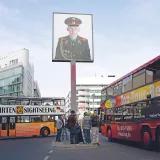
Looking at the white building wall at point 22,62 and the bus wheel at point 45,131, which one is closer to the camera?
the bus wheel at point 45,131

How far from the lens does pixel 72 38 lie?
128ft

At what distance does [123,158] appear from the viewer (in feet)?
52.2

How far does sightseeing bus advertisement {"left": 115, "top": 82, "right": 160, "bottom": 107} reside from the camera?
18672 mm

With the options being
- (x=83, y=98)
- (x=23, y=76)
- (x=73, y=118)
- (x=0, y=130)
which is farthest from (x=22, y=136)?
(x=83, y=98)

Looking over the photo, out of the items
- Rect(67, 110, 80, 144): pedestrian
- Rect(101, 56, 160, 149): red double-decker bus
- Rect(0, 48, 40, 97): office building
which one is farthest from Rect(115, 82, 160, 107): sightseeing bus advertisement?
Rect(0, 48, 40, 97): office building

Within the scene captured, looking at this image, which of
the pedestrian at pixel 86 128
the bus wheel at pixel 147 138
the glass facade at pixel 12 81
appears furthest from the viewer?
the glass facade at pixel 12 81

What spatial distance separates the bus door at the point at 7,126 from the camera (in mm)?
38156

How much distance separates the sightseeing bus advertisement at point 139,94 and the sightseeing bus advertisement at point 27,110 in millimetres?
14493

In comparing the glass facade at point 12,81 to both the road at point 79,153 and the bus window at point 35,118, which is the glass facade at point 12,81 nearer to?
the bus window at point 35,118

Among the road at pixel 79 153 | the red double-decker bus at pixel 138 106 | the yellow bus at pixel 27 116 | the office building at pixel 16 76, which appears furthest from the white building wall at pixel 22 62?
the road at pixel 79 153

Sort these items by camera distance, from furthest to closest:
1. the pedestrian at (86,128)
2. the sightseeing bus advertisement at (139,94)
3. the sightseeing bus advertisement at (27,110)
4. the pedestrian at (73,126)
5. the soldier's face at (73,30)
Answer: the soldier's face at (73,30)
the sightseeing bus advertisement at (27,110)
the pedestrian at (86,128)
the pedestrian at (73,126)
the sightseeing bus advertisement at (139,94)

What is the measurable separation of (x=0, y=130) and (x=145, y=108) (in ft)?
67.4

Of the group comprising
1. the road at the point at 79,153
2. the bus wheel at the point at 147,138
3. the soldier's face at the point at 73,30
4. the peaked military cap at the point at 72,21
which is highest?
the peaked military cap at the point at 72,21

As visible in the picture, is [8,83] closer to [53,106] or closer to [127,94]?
[53,106]
